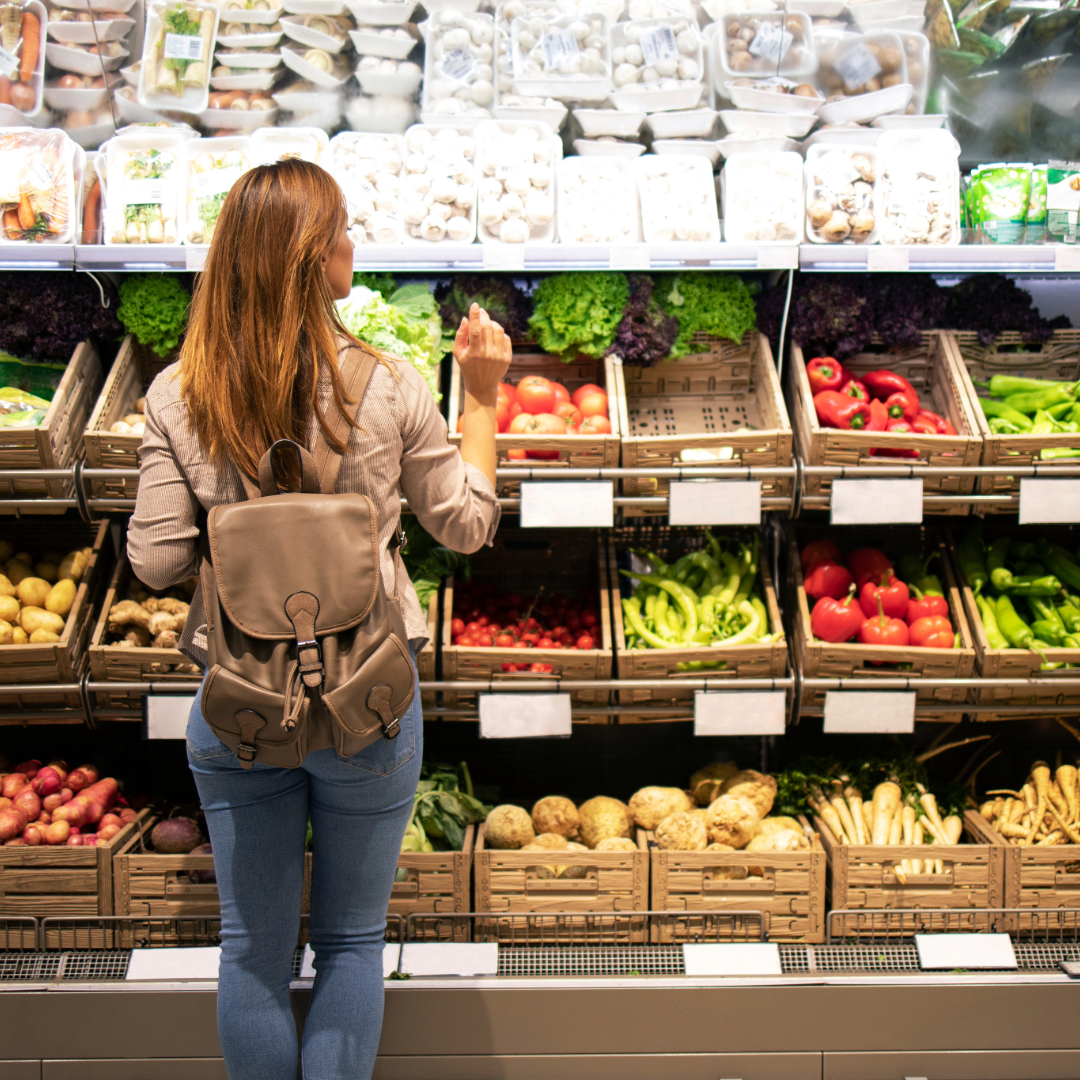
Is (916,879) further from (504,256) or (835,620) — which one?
(504,256)

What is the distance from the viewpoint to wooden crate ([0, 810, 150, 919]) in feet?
8.01

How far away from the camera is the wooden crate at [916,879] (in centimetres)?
246

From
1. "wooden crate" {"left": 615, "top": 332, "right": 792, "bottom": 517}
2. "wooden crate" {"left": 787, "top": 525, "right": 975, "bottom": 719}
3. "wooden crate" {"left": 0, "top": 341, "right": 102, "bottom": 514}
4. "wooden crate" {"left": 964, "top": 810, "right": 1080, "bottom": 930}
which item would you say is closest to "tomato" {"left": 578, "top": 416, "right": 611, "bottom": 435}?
"wooden crate" {"left": 615, "top": 332, "right": 792, "bottom": 517}

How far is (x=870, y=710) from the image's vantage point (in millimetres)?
2578

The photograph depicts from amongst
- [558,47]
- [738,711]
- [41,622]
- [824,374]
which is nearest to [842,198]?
[824,374]

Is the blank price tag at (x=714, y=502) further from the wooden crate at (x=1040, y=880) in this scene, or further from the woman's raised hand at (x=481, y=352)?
the wooden crate at (x=1040, y=880)

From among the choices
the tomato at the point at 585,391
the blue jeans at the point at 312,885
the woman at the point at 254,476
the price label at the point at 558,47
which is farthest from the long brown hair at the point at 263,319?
the price label at the point at 558,47

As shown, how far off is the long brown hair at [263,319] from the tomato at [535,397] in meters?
1.32

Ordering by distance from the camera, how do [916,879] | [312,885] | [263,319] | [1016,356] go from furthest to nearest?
1. [1016,356]
2. [916,879]
3. [312,885]
4. [263,319]

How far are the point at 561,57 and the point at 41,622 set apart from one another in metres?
2.15

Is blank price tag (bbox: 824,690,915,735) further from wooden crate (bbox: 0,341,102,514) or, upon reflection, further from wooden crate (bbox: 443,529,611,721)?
wooden crate (bbox: 0,341,102,514)

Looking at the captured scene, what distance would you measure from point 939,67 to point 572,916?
8.68ft

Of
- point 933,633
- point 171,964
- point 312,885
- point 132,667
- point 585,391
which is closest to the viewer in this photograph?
point 312,885

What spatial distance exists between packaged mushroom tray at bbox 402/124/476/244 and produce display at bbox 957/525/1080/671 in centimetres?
176
